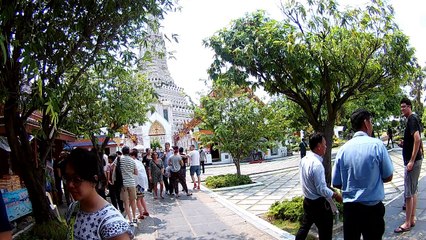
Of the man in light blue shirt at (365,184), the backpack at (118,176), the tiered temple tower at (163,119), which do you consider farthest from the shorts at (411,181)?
the tiered temple tower at (163,119)

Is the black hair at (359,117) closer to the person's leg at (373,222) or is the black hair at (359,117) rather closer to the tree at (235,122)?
the person's leg at (373,222)

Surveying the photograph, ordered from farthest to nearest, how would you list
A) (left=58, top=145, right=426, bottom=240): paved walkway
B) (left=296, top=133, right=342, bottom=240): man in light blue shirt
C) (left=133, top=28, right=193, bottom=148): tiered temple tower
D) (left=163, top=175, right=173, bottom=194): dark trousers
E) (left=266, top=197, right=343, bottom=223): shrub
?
(left=133, top=28, right=193, bottom=148): tiered temple tower < (left=163, top=175, right=173, bottom=194): dark trousers < (left=266, top=197, right=343, bottom=223): shrub < (left=58, top=145, right=426, bottom=240): paved walkway < (left=296, top=133, right=342, bottom=240): man in light blue shirt

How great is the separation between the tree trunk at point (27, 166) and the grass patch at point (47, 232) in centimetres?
16

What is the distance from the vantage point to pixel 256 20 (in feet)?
23.7

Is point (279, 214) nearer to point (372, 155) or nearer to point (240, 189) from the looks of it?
point (372, 155)

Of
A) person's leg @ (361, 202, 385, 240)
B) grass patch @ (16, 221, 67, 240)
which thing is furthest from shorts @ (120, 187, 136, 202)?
person's leg @ (361, 202, 385, 240)

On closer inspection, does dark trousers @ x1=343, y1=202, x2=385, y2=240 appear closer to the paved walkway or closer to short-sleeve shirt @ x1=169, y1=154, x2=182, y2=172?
the paved walkway

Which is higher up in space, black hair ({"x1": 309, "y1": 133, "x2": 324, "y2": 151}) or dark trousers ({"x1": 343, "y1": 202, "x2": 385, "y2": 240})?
black hair ({"x1": 309, "y1": 133, "x2": 324, "y2": 151})

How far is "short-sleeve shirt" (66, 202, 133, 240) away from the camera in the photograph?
2098 mm

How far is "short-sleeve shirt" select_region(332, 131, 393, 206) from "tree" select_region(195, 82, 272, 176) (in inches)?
405

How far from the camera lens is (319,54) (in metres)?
6.16

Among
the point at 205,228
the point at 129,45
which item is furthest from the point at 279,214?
the point at 129,45

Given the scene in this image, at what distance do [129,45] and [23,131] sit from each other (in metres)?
2.51

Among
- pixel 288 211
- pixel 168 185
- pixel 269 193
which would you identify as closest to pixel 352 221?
pixel 288 211
